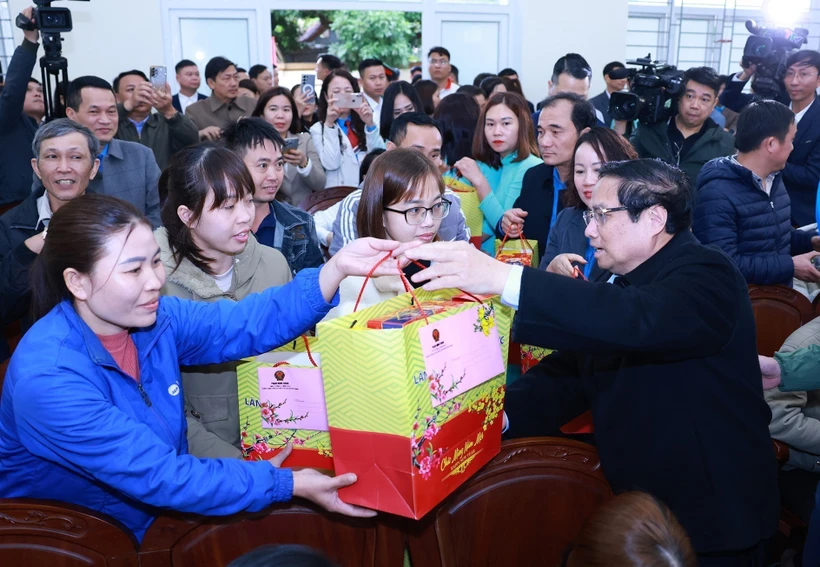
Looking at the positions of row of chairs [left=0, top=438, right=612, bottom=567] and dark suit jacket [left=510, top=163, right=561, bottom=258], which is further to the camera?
dark suit jacket [left=510, top=163, right=561, bottom=258]

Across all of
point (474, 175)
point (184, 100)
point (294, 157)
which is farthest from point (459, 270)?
point (184, 100)

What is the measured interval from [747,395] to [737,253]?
1676 millimetres

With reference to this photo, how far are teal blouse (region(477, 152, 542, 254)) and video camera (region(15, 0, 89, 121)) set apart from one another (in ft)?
7.59

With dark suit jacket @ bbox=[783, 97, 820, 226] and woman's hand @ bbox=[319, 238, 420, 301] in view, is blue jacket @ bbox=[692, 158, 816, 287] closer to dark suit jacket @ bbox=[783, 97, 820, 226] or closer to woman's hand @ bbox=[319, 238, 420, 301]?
dark suit jacket @ bbox=[783, 97, 820, 226]

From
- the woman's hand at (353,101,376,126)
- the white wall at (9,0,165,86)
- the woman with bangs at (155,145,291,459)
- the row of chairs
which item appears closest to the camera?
the row of chairs

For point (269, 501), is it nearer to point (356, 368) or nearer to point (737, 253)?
point (356, 368)

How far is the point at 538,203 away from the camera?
2.99 meters

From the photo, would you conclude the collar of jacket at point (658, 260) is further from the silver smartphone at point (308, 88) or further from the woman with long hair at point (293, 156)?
the silver smartphone at point (308, 88)

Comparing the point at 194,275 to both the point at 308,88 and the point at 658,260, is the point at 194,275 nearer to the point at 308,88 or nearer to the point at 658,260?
the point at 658,260

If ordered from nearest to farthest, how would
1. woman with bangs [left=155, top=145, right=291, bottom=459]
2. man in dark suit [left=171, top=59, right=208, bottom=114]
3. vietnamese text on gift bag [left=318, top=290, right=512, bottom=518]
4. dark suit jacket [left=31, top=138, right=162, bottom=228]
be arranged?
vietnamese text on gift bag [left=318, top=290, right=512, bottom=518]
woman with bangs [left=155, top=145, right=291, bottom=459]
dark suit jacket [left=31, top=138, right=162, bottom=228]
man in dark suit [left=171, top=59, right=208, bottom=114]

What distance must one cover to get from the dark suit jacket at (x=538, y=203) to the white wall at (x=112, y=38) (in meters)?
5.60

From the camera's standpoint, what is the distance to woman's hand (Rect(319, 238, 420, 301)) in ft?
4.74

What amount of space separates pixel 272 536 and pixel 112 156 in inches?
95.1

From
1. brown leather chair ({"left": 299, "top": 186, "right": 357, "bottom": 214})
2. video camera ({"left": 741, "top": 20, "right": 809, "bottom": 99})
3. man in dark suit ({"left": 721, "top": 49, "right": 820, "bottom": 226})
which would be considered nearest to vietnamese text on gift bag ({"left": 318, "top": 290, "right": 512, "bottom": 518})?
brown leather chair ({"left": 299, "top": 186, "right": 357, "bottom": 214})
